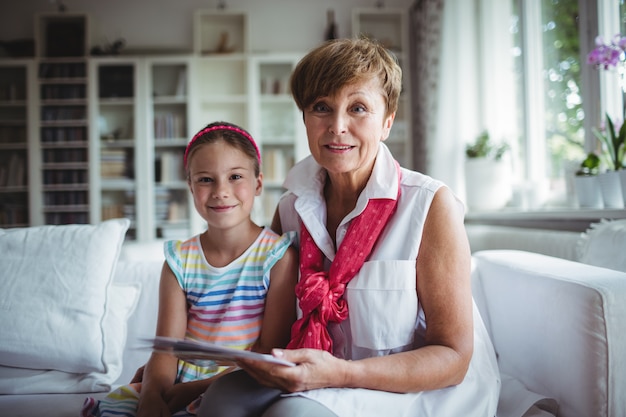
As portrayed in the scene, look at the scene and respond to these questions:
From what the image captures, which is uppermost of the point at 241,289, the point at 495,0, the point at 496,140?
the point at 495,0

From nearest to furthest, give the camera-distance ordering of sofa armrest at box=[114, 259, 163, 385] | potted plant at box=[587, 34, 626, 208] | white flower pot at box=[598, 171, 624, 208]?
sofa armrest at box=[114, 259, 163, 385] → potted plant at box=[587, 34, 626, 208] → white flower pot at box=[598, 171, 624, 208]

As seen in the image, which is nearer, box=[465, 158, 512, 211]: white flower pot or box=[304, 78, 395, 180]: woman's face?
box=[304, 78, 395, 180]: woman's face

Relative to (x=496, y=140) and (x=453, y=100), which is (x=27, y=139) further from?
(x=496, y=140)

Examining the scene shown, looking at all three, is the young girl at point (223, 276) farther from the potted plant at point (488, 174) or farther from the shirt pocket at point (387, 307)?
the potted plant at point (488, 174)

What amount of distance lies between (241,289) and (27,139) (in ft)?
15.4

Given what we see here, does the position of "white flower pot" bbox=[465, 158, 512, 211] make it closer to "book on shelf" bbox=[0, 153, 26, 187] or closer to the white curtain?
the white curtain

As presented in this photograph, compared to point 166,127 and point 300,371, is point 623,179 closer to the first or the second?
point 300,371

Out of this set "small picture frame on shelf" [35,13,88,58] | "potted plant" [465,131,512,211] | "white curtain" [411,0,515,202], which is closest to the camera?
"potted plant" [465,131,512,211]

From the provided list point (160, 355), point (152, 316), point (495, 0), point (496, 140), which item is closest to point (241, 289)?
point (160, 355)

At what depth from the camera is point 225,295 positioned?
1.21 m

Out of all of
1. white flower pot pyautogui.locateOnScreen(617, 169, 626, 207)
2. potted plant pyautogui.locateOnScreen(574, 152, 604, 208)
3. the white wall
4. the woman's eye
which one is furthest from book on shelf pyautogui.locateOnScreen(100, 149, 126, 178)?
white flower pot pyautogui.locateOnScreen(617, 169, 626, 207)

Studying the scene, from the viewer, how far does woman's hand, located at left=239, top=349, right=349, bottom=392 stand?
0.84 meters

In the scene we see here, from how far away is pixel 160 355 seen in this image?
46.0 inches

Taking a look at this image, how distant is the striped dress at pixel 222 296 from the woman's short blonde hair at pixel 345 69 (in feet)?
1.28
